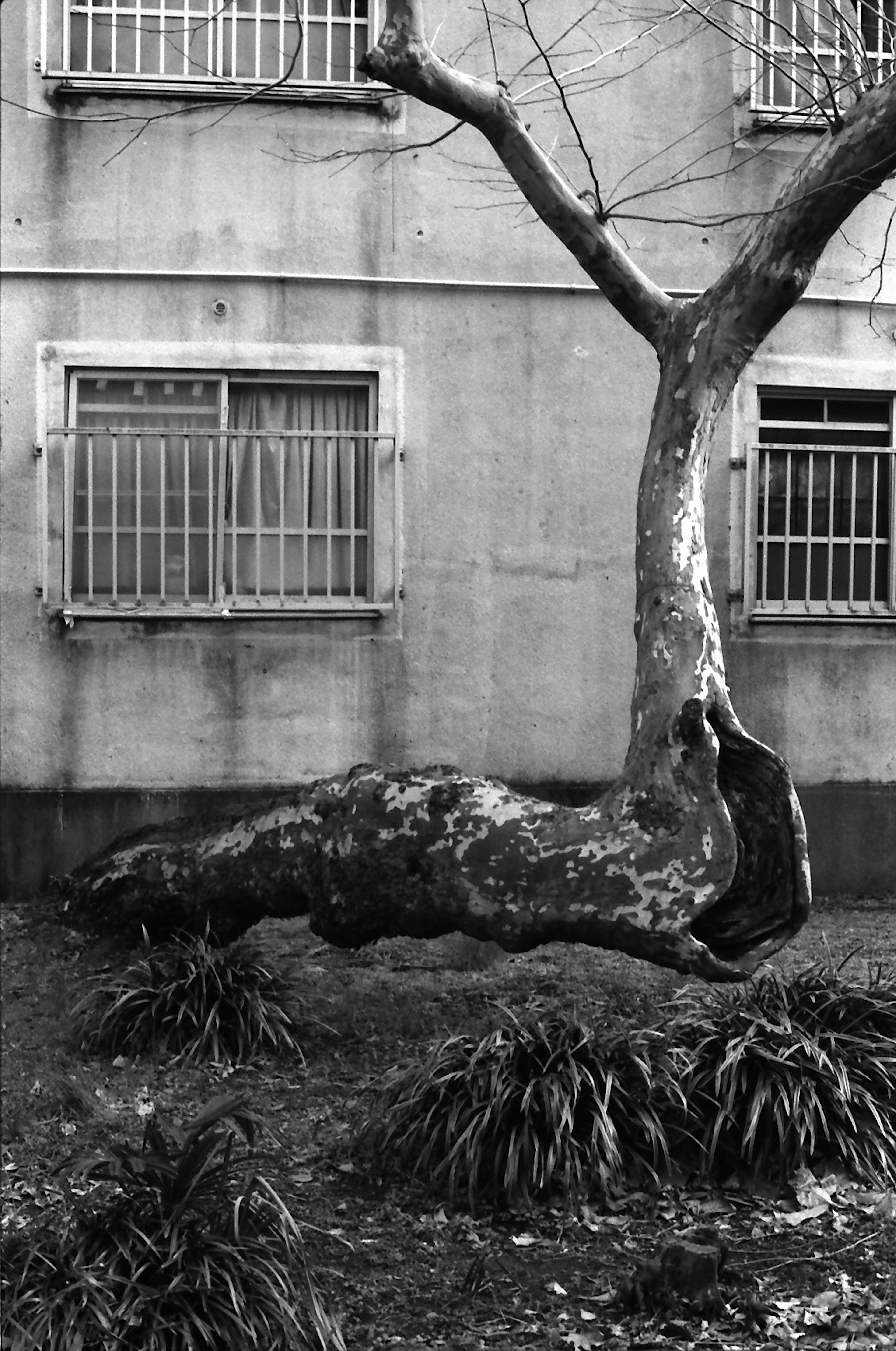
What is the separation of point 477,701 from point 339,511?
1.49 meters

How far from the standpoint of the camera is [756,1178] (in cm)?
476

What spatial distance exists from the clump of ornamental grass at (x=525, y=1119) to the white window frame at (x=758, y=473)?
4.55 metres

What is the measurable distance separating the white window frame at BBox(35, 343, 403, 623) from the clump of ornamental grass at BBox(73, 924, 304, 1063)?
9.54 ft

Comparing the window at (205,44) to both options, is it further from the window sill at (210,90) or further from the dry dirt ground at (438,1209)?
the dry dirt ground at (438,1209)

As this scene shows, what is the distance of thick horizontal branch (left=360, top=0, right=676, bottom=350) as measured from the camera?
235 inches

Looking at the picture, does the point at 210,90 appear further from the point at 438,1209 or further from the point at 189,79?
the point at 438,1209

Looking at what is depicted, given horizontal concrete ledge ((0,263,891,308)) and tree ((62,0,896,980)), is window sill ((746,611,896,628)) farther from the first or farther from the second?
tree ((62,0,896,980))

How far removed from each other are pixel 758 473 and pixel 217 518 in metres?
3.46

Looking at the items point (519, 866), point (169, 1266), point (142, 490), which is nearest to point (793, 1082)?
point (519, 866)

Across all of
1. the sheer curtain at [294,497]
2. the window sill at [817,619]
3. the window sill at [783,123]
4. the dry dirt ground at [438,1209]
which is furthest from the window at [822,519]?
the dry dirt ground at [438,1209]

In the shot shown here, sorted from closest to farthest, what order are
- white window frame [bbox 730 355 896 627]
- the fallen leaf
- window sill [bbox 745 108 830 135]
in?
the fallen leaf, window sill [bbox 745 108 830 135], white window frame [bbox 730 355 896 627]

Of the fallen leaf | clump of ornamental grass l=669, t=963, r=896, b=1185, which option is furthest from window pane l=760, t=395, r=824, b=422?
the fallen leaf

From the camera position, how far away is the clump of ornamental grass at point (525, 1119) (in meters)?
4.61

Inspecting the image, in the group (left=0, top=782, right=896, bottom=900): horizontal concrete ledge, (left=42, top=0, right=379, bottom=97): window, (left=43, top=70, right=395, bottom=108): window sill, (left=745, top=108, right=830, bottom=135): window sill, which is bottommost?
(left=0, top=782, right=896, bottom=900): horizontal concrete ledge
